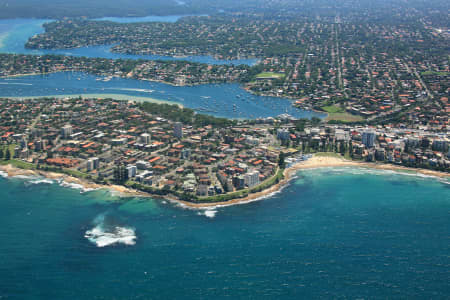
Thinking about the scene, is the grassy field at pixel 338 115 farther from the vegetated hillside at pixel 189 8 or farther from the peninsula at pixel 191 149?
the vegetated hillside at pixel 189 8

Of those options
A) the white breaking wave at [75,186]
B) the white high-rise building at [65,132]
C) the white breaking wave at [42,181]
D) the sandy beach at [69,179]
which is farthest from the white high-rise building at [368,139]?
the white high-rise building at [65,132]

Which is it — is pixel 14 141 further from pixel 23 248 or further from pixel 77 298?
pixel 77 298

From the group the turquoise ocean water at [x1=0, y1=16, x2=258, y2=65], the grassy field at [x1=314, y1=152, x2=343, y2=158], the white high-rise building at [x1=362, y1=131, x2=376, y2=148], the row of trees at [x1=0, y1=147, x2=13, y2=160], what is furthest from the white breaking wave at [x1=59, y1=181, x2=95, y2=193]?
the turquoise ocean water at [x1=0, y1=16, x2=258, y2=65]

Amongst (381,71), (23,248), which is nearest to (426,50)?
(381,71)

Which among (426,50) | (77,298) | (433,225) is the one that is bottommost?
(77,298)

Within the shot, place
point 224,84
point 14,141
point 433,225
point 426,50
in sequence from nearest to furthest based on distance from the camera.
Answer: point 433,225 → point 14,141 → point 224,84 → point 426,50
